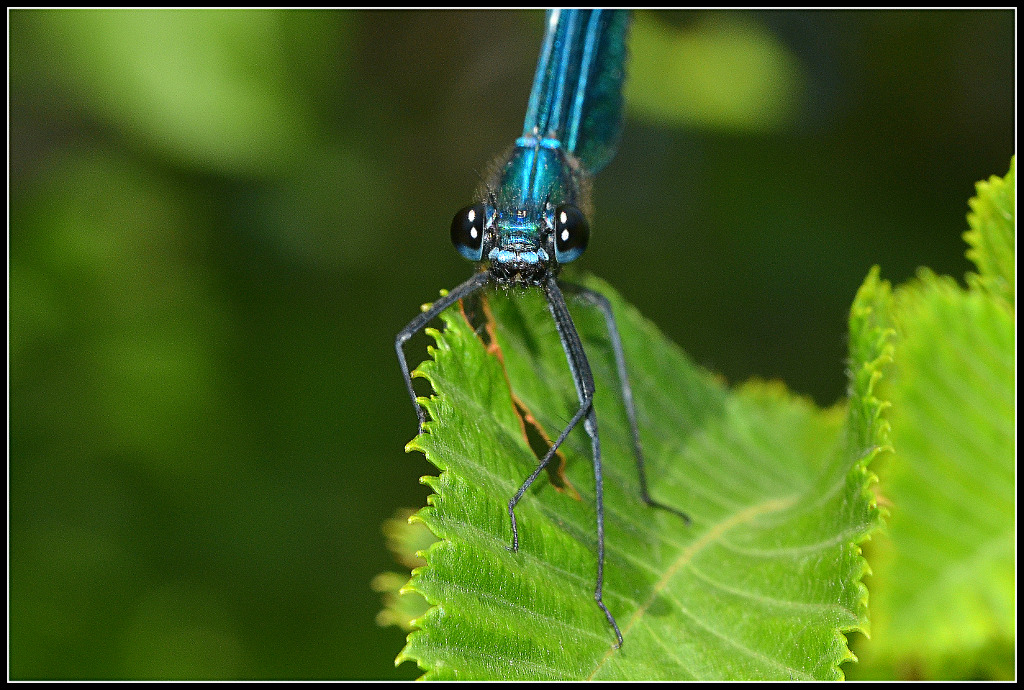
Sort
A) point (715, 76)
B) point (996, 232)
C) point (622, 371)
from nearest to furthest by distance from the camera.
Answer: point (996, 232) → point (622, 371) → point (715, 76)

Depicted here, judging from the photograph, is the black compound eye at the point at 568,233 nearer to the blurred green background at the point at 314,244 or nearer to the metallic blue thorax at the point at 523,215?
the metallic blue thorax at the point at 523,215

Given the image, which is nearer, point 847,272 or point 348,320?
point 348,320

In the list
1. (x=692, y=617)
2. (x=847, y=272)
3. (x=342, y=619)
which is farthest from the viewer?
(x=847, y=272)

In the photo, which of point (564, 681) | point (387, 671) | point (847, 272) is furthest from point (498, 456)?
point (847, 272)

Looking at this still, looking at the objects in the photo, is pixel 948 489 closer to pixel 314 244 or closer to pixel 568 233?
pixel 568 233

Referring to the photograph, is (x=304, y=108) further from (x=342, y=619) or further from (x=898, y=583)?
(x=898, y=583)

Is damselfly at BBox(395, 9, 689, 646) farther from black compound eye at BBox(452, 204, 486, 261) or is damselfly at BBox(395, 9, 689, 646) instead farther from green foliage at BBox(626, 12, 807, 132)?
green foliage at BBox(626, 12, 807, 132)

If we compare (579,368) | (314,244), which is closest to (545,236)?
(579,368)
